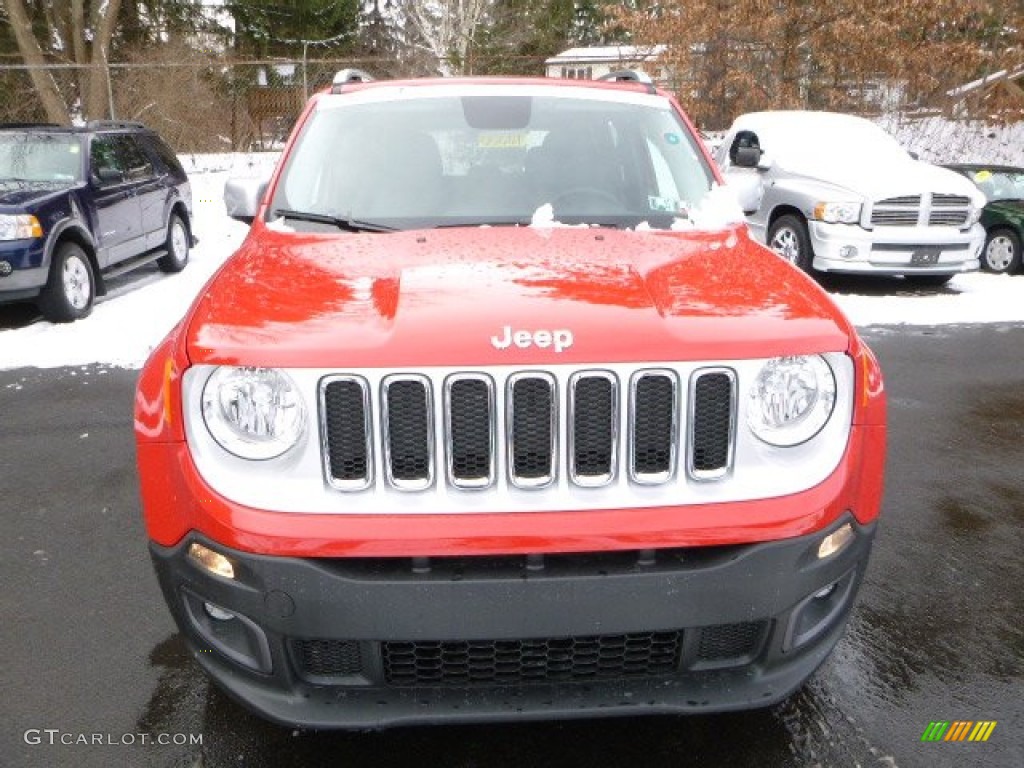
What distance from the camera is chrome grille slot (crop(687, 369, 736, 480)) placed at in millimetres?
2145

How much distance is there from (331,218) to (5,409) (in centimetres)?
385

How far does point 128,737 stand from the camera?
2.70m

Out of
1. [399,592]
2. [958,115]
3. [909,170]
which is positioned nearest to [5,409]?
[399,592]

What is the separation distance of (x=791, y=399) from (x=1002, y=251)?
10.8 metres

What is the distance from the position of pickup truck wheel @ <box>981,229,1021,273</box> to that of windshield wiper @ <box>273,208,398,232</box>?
1053 centimetres

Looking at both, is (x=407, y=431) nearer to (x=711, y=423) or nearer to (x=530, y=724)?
(x=711, y=423)

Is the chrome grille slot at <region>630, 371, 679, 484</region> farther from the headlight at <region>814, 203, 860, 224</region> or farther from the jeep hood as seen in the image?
the headlight at <region>814, 203, 860, 224</region>

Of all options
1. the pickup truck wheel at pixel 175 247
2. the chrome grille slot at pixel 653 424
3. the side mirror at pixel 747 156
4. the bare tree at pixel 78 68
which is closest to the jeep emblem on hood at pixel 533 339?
the chrome grille slot at pixel 653 424

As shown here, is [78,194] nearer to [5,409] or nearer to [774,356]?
[5,409]

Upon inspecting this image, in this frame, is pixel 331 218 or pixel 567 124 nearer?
pixel 331 218

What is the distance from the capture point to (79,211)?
27.6 ft

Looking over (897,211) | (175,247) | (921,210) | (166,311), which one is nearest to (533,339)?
(166,311)

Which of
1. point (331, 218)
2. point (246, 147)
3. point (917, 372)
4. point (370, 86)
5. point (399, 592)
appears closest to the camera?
point (399, 592)

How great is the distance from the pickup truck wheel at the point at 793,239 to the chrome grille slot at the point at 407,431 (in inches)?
331
